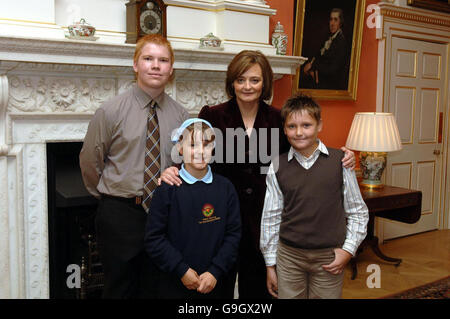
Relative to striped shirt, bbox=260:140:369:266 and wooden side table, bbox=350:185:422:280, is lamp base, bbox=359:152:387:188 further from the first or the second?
striped shirt, bbox=260:140:369:266

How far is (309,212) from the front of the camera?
6.34 ft

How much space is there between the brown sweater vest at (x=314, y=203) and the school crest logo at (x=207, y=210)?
1.09 ft

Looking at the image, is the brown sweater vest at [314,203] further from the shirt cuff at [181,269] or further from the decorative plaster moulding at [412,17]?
the decorative plaster moulding at [412,17]

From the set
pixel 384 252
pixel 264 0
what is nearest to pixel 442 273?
pixel 384 252

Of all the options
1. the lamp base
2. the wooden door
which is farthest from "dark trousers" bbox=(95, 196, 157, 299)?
the wooden door


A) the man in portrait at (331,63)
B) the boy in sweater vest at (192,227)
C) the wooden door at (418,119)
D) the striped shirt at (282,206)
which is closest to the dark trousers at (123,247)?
the boy in sweater vest at (192,227)

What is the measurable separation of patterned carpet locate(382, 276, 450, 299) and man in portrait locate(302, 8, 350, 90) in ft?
5.98

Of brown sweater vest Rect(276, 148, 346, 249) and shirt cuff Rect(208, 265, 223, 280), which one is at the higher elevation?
brown sweater vest Rect(276, 148, 346, 249)

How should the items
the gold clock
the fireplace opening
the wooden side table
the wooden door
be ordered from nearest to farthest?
the gold clock, the fireplace opening, the wooden side table, the wooden door

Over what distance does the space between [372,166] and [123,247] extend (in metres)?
2.67

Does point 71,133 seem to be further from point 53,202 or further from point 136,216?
point 136,216

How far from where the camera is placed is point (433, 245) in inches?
192

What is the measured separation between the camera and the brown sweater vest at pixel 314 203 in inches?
76.1

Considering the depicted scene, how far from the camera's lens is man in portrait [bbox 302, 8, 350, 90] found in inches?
155
